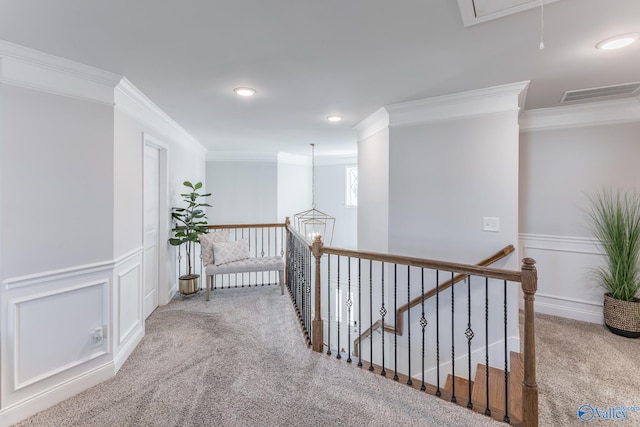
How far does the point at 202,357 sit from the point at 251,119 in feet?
8.98

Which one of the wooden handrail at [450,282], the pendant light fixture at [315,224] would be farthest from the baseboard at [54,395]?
the pendant light fixture at [315,224]

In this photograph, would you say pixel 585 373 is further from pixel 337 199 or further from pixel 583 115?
pixel 337 199

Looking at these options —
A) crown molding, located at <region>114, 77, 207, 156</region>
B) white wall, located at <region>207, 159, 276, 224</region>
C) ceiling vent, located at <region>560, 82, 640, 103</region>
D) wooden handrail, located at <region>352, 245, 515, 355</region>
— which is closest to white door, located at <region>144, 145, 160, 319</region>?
crown molding, located at <region>114, 77, 207, 156</region>

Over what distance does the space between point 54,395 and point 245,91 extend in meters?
2.79

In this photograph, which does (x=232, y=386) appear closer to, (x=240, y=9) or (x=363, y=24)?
(x=240, y=9)

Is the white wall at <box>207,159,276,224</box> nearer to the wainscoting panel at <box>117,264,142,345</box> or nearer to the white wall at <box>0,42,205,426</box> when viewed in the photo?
the wainscoting panel at <box>117,264,142,345</box>

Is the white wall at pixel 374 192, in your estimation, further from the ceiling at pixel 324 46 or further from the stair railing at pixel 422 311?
the ceiling at pixel 324 46

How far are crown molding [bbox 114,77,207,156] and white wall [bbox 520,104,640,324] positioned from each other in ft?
14.2

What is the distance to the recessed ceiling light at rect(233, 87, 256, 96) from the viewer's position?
263cm

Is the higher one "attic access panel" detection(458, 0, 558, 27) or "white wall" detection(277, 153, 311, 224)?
"attic access panel" detection(458, 0, 558, 27)

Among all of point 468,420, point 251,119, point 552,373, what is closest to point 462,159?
point 552,373

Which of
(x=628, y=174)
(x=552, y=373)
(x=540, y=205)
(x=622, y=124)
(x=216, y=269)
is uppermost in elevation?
(x=622, y=124)

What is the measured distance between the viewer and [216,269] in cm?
394

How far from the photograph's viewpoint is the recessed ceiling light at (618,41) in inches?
70.7
